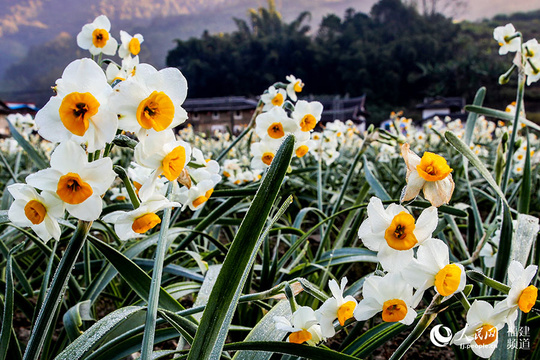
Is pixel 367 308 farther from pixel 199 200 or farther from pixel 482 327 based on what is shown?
pixel 199 200

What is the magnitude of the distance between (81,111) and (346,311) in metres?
0.39

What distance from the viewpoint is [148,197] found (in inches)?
18.7

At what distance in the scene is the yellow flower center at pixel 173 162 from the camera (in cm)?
44

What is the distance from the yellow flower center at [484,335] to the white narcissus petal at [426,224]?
0.15 m

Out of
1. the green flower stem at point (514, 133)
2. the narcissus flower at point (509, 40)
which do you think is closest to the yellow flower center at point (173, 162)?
the green flower stem at point (514, 133)

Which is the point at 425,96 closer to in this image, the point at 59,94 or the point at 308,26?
the point at 308,26

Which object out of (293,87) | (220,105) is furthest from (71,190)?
(220,105)

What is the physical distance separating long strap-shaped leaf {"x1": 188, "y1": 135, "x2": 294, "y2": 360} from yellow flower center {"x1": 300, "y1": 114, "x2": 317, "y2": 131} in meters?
0.54

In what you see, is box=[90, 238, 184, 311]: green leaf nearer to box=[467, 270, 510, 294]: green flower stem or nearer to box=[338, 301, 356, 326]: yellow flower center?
box=[338, 301, 356, 326]: yellow flower center

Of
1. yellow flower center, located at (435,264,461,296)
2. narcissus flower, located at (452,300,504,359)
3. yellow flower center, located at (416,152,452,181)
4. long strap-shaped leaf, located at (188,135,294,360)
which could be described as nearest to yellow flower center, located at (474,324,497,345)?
narcissus flower, located at (452,300,504,359)

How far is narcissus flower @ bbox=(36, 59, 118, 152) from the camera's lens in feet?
1.30

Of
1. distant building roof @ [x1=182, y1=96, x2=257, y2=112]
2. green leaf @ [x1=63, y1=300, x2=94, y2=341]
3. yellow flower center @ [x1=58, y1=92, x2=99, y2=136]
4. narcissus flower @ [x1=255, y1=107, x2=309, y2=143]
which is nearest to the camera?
yellow flower center @ [x1=58, y1=92, x2=99, y2=136]

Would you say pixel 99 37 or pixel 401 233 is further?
pixel 99 37

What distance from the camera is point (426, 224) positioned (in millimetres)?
427
